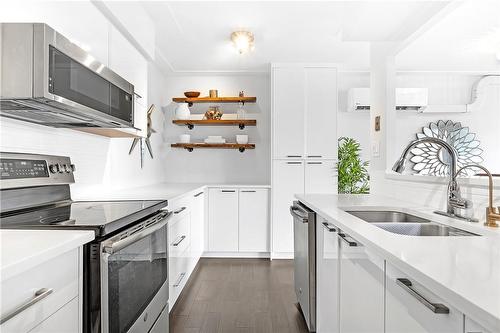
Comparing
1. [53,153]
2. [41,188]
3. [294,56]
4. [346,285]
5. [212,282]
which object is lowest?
[212,282]

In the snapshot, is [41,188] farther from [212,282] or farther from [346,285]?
[212,282]

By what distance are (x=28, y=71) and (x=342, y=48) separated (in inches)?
126

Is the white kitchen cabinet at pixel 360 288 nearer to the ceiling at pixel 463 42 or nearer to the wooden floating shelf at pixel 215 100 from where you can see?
the ceiling at pixel 463 42

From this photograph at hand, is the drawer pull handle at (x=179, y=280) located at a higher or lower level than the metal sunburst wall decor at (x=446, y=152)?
lower

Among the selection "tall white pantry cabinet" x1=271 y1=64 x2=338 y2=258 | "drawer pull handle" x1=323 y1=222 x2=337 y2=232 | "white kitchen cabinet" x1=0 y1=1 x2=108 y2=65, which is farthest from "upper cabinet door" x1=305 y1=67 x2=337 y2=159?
"white kitchen cabinet" x1=0 y1=1 x2=108 y2=65

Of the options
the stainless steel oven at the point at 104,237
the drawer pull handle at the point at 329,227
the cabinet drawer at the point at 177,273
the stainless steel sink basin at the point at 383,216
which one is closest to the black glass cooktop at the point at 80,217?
the stainless steel oven at the point at 104,237

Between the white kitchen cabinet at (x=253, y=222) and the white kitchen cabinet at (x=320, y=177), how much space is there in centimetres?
56

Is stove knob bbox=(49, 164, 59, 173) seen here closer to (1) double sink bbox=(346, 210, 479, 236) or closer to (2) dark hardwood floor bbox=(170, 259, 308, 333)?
(2) dark hardwood floor bbox=(170, 259, 308, 333)

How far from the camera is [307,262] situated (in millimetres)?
2221

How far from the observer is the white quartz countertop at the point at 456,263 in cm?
59

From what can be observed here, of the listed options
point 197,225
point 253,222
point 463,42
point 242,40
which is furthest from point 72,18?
point 253,222

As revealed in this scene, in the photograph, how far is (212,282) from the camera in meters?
3.33

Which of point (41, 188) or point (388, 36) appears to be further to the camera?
point (388, 36)

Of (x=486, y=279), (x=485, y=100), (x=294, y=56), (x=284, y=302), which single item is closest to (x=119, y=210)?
(x=486, y=279)
